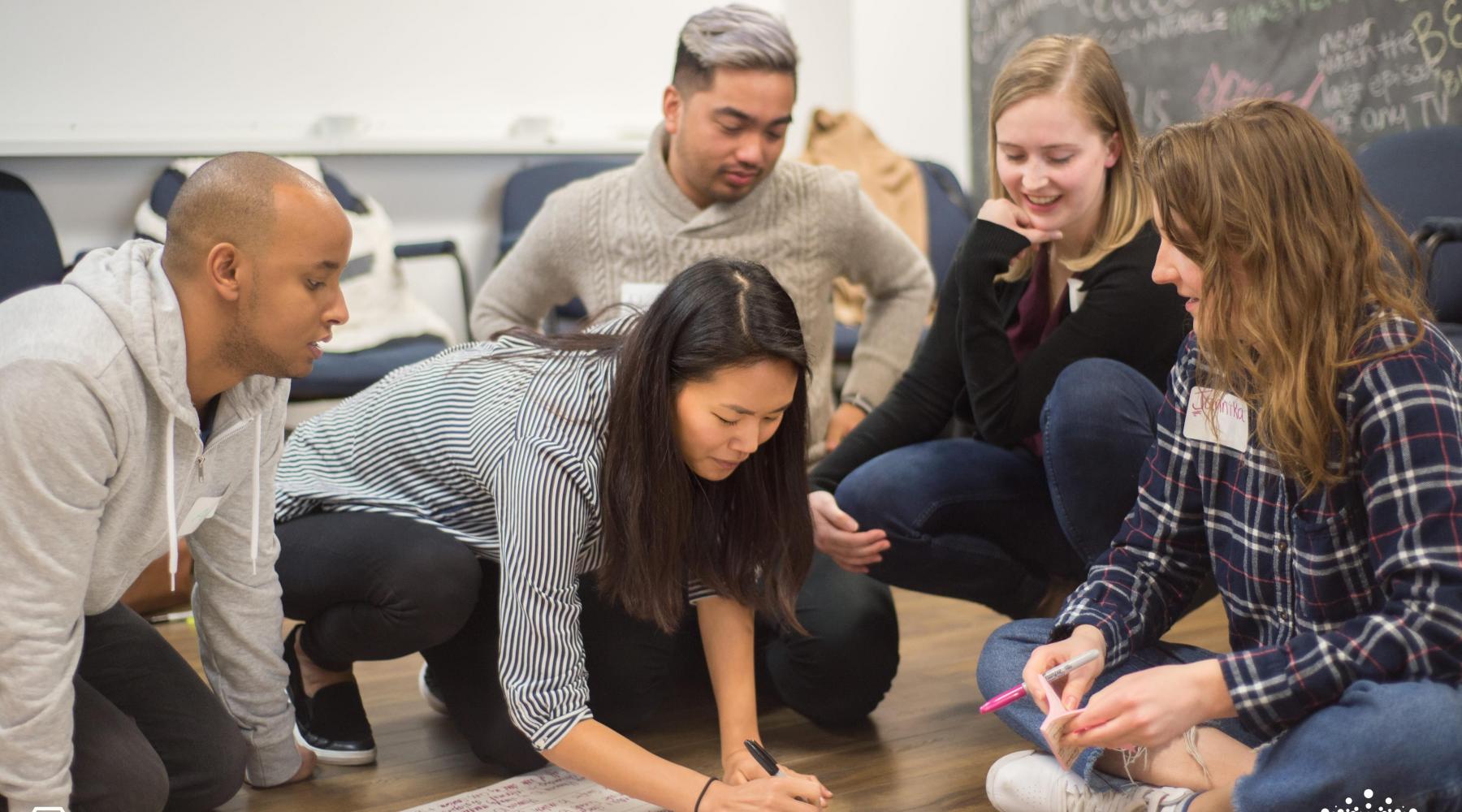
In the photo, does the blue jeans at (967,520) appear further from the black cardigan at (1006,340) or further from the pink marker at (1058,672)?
the pink marker at (1058,672)

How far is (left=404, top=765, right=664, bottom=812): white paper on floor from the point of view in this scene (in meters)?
1.57

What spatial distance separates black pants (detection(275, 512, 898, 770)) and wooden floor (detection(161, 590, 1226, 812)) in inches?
2.2

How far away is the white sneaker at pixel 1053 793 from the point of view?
1370 mm

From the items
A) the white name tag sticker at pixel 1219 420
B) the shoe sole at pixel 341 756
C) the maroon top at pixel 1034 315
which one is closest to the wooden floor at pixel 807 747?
the shoe sole at pixel 341 756

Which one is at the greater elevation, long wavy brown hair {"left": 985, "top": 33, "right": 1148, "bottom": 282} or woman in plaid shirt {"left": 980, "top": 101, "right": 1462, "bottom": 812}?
long wavy brown hair {"left": 985, "top": 33, "right": 1148, "bottom": 282}

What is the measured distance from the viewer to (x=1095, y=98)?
1.86 meters

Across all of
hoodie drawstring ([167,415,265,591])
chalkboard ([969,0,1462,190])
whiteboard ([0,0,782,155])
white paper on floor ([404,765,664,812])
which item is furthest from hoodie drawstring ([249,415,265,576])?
chalkboard ([969,0,1462,190])

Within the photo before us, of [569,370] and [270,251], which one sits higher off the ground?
[270,251]

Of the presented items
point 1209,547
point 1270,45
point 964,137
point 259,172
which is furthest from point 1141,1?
point 259,172

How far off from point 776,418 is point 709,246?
2.74 ft

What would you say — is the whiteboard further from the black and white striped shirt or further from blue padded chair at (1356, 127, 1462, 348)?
blue padded chair at (1356, 127, 1462, 348)

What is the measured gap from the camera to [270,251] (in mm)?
1393

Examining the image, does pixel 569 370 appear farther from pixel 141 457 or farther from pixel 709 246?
pixel 709 246

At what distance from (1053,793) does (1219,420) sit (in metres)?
0.45
